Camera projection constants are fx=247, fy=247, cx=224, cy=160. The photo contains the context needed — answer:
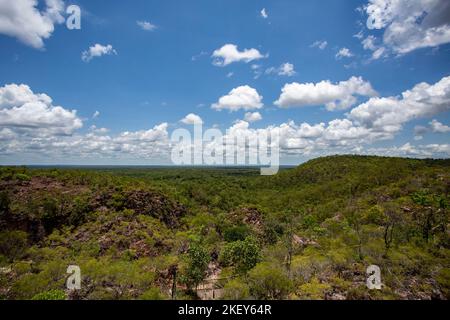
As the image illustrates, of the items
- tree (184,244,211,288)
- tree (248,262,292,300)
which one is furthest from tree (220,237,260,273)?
tree (248,262,292,300)

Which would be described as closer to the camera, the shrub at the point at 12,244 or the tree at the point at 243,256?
the tree at the point at 243,256

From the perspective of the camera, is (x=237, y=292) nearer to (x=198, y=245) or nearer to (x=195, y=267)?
(x=195, y=267)

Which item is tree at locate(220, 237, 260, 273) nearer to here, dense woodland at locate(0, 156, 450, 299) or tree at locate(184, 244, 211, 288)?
dense woodland at locate(0, 156, 450, 299)

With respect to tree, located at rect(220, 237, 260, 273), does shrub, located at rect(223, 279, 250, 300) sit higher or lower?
higher

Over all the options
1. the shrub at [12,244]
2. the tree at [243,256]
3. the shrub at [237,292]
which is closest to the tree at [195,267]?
the tree at [243,256]

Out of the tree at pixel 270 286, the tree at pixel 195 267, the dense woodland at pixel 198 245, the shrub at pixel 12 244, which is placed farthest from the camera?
the shrub at pixel 12 244

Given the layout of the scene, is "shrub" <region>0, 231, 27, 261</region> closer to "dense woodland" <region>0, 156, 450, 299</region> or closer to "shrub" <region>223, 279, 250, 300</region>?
"dense woodland" <region>0, 156, 450, 299</region>

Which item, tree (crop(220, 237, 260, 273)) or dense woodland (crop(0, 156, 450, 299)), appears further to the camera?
tree (crop(220, 237, 260, 273))

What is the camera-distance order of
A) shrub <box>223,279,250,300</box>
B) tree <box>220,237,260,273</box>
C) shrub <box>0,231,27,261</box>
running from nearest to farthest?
shrub <box>223,279,250,300</box> < tree <box>220,237,260,273</box> < shrub <box>0,231,27,261</box>

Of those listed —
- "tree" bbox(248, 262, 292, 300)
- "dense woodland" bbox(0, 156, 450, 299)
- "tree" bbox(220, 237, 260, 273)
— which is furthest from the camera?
"tree" bbox(220, 237, 260, 273)

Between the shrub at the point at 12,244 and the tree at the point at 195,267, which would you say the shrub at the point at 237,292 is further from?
the shrub at the point at 12,244
